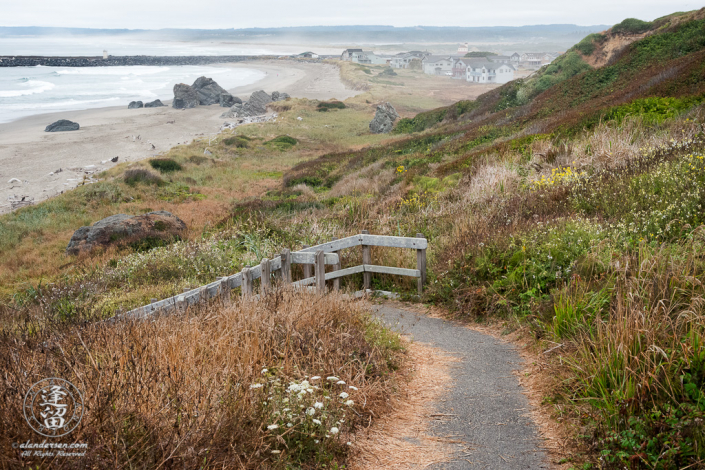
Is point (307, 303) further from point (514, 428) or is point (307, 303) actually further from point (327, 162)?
point (327, 162)

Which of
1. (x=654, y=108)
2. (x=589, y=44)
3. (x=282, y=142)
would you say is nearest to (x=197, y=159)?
(x=282, y=142)

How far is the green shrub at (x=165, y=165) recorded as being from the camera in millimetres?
33825

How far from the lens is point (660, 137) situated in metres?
11.8

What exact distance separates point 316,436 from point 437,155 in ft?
61.7

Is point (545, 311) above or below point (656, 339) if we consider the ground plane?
below

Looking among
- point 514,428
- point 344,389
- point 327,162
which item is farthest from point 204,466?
point 327,162

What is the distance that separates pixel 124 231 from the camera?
59.6 ft

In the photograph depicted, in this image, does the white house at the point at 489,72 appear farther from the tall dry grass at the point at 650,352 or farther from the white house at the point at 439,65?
the tall dry grass at the point at 650,352

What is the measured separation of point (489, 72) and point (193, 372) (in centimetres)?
13370

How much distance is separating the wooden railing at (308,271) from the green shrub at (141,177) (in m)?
23.8

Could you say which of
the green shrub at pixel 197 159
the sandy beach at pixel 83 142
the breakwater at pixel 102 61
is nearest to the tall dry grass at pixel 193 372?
the sandy beach at pixel 83 142

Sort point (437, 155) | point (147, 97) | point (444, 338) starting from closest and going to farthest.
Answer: point (444, 338), point (437, 155), point (147, 97)

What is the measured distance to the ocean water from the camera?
2832 inches

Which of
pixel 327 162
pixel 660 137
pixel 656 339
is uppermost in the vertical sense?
pixel 660 137
